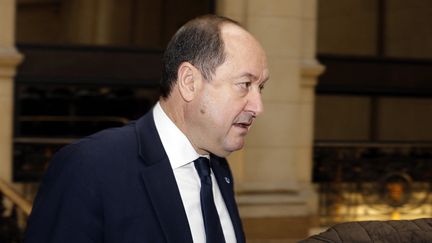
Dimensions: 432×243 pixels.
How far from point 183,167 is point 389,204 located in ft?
26.5

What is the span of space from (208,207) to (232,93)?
0.36 meters

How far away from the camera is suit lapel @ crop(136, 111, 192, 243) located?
2230 millimetres

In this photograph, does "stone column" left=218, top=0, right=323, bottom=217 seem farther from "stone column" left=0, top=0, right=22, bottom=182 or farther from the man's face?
the man's face

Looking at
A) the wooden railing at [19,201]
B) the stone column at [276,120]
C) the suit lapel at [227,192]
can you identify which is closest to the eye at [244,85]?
the suit lapel at [227,192]

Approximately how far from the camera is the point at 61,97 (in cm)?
912

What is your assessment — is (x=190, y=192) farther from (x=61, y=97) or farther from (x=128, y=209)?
(x=61, y=97)

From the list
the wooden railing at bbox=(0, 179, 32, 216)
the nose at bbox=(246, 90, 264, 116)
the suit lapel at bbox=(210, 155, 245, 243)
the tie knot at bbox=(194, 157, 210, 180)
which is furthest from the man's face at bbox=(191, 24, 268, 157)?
the wooden railing at bbox=(0, 179, 32, 216)

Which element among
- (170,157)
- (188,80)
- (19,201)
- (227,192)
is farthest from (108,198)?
(19,201)

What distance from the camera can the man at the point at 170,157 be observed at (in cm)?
217

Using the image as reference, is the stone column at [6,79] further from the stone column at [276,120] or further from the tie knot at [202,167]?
the tie knot at [202,167]

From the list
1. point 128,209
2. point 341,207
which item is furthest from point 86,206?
point 341,207

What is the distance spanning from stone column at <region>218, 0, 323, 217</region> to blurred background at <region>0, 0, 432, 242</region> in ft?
0.05

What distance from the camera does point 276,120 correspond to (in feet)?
30.5

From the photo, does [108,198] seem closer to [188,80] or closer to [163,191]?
[163,191]
